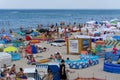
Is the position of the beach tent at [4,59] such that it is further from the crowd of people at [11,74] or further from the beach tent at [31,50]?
the beach tent at [31,50]

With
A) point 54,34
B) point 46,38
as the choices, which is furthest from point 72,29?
point 46,38

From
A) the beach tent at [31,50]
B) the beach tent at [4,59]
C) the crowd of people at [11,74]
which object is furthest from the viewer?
the beach tent at [31,50]

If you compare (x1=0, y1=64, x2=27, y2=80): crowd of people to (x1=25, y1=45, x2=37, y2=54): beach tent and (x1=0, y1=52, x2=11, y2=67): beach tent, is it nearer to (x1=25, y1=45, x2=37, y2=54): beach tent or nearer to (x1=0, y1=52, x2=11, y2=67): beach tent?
(x1=0, y1=52, x2=11, y2=67): beach tent

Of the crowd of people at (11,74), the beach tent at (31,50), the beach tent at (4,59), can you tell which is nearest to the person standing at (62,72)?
the crowd of people at (11,74)

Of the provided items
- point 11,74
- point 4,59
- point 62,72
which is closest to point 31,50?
point 4,59

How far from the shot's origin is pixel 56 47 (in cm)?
2781

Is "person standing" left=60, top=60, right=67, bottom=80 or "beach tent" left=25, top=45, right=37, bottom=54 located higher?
"person standing" left=60, top=60, right=67, bottom=80

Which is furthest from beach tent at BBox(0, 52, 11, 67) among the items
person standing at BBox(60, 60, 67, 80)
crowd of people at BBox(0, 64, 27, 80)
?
person standing at BBox(60, 60, 67, 80)

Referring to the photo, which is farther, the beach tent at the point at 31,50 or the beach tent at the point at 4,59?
the beach tent at the point at 31,50

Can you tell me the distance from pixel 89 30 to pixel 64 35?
262cm

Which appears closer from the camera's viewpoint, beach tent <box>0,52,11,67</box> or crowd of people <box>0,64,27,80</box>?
crowd of people <box>0,64,27,80</box>

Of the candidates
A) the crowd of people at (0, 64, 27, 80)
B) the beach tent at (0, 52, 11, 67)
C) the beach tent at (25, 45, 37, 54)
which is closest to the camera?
the crowd of people at (0, 64, 27, 80)

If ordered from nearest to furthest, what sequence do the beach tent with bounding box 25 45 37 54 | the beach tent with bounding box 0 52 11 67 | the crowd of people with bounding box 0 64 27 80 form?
the crowd of people with bounding box 0 64 27 80
the beach tent with bounding box 0 52 11 67
the beach tent with bounding box 25 45 37 54

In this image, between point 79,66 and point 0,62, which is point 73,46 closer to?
point 79,66
